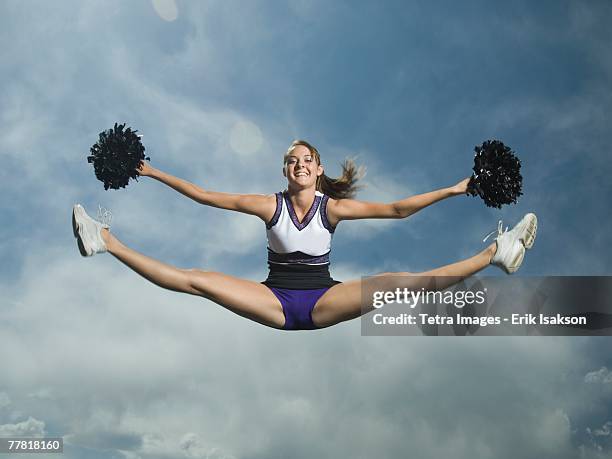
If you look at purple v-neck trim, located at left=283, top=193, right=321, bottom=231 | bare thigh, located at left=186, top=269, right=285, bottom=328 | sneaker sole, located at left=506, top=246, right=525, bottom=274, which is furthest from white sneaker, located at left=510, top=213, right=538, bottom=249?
bare thigh, located at left=186, top=269, right=285, bottom=328

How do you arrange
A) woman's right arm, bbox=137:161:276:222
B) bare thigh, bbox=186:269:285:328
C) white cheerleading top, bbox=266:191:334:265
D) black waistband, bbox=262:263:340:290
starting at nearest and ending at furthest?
bare thigh, bbox=186:269:285:328 < black waistband, bbox=262:263:340:290 < white cheerleading top, bbox=266:191:334:265 < woman's right arm, bbox=137:161:276:222

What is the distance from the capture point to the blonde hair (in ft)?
26.0

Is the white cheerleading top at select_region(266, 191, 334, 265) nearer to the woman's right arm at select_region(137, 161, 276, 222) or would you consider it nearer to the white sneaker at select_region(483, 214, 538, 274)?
the woman's right arm at select_region(137, 161, 276, 222)

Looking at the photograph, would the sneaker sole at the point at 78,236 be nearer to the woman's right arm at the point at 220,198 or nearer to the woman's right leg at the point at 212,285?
the woman's right leg at the point at 212,285

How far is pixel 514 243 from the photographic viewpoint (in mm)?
6676

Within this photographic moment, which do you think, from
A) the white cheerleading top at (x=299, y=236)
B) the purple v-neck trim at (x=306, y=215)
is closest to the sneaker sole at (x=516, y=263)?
the white cheerleading top at (x=299, y=236)

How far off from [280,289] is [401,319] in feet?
5.26

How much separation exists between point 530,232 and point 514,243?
0.28 meters

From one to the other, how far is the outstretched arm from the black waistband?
604 mm

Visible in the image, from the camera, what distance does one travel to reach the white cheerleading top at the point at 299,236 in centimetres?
740

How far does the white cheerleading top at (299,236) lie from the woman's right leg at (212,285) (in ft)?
1.61

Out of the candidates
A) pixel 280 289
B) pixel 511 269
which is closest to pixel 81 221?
pixel 280 289

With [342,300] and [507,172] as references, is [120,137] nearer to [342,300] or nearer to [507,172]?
[342,300]

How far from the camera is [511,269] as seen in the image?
6637mm
